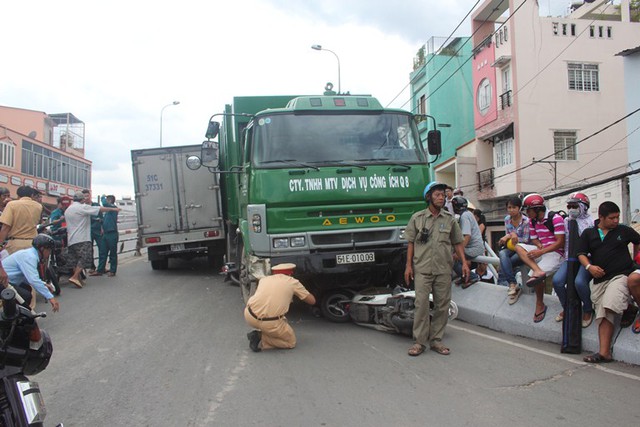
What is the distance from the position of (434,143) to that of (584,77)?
17.5 meters

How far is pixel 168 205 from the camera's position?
11586mm

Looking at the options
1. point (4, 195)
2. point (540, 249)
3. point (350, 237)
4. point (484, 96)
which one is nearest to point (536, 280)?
point (540, 249)

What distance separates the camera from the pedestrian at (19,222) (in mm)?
7031

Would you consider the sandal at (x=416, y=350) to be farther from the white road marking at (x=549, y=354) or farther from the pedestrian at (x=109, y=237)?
the pedestrian at (x=109, y=237)

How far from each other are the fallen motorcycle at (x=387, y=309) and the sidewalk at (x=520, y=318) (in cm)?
69

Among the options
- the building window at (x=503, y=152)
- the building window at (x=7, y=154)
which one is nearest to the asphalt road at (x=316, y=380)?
the building window at (x=503, y=152)

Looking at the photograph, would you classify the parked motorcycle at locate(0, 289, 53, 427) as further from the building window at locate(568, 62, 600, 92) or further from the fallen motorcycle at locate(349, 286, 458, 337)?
the building window at locate(568, 62, 600, 92)

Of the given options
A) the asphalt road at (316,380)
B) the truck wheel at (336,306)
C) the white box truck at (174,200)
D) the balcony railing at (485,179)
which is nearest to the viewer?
the asphalt road at (316,380)

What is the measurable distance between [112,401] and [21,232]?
4370 mm

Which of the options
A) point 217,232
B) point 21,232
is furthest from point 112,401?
point 217,232

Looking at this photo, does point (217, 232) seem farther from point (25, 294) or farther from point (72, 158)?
point (72, 158)

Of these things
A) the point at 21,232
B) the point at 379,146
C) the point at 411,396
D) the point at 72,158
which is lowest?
the point at 411,396

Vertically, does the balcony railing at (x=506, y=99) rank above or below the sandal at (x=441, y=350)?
above

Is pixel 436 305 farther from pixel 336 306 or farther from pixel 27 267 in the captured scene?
pixel 27 267
